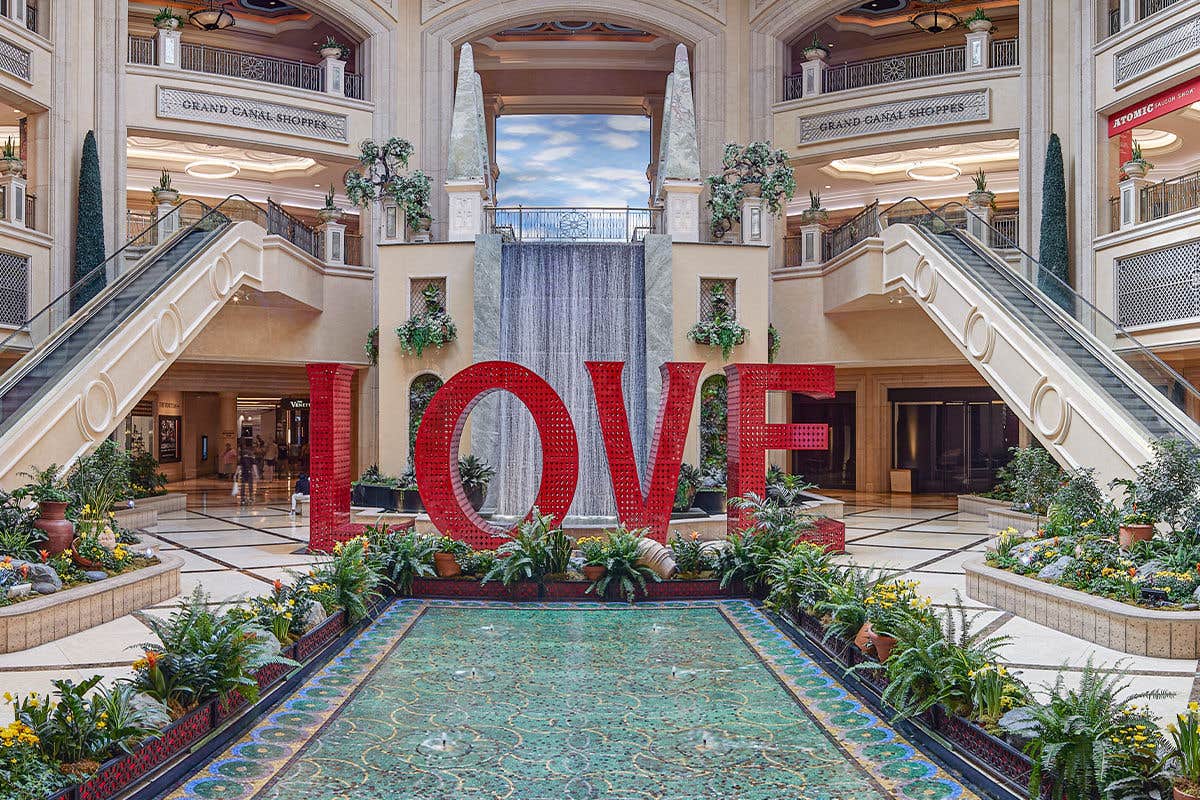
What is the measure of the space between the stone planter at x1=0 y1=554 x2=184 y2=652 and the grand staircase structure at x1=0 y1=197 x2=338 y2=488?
235 centimetres

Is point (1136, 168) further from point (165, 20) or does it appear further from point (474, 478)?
point (165, 20)

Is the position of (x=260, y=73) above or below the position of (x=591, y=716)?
above

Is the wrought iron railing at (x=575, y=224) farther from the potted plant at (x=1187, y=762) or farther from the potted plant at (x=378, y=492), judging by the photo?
the potted plant at (x=1187, y=762)

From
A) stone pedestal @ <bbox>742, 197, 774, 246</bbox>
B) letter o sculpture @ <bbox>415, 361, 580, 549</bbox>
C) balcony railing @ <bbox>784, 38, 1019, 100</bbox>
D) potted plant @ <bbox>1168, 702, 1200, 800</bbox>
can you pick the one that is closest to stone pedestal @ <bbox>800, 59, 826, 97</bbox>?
balcony railing @ <bbox>784, 38, 1019, 100</bbox>

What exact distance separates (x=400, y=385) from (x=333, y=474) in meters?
6.43

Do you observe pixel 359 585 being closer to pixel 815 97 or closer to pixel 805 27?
pixel 815 97

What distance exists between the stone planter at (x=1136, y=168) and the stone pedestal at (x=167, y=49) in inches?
645

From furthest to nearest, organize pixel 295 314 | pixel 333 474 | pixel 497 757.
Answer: pixel 295 314 → pixel 333 474 → pixel 497 757

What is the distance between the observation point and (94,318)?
12.4 m

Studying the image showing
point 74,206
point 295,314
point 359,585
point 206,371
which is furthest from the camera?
point 206,371

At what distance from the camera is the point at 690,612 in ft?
28.5

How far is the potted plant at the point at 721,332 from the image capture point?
650 inches

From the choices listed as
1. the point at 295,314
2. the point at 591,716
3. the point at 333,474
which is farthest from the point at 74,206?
the point at 591,716

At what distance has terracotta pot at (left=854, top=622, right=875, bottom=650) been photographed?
6457 millimetres
